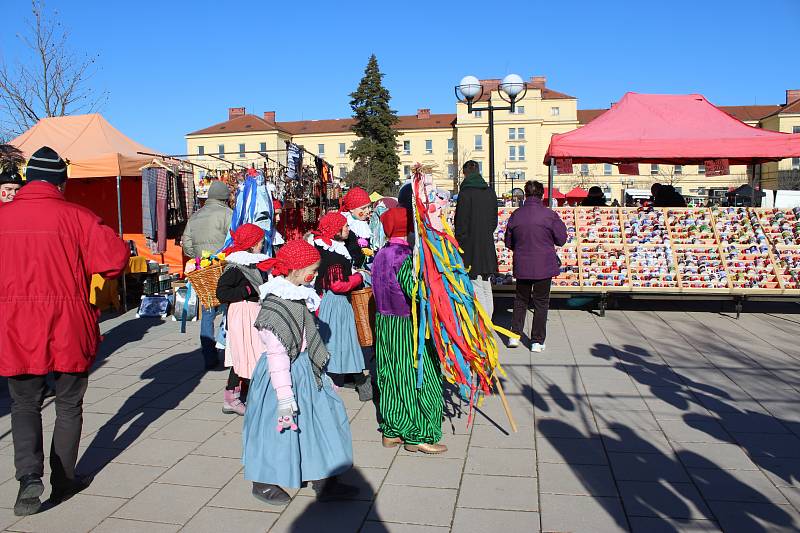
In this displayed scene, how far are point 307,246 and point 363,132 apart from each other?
59.8 metres

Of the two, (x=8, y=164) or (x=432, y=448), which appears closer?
(x=432, y=448)

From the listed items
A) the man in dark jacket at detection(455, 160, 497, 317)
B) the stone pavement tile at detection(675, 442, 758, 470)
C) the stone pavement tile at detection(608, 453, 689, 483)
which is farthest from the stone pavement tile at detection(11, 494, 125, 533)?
the man in dark jacket at detection(455, 160, 497, 317)

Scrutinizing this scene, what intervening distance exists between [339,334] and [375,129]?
5749cm

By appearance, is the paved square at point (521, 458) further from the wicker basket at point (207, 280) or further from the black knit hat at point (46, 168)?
the black knit hat at point (46, 168)

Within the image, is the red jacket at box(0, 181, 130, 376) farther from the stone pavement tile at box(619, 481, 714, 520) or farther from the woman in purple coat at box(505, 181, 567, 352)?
the woman in purple coat at box(505, 181, 567, 352)

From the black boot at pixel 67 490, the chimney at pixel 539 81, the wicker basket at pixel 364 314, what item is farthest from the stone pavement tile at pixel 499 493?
the chimney at pixel 539 81

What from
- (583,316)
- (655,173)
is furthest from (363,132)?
(583,316)

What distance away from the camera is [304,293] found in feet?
Answer: 12.0

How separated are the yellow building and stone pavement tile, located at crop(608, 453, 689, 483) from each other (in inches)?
2234

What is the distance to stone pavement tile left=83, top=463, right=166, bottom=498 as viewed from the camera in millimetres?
3943

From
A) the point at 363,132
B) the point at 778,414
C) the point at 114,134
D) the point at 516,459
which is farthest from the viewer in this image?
the point at 363,132

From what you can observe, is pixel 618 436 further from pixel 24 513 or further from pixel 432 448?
pixel 24 513

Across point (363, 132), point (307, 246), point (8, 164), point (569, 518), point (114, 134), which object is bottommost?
point (569, 518)

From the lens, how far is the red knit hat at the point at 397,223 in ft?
14.5
